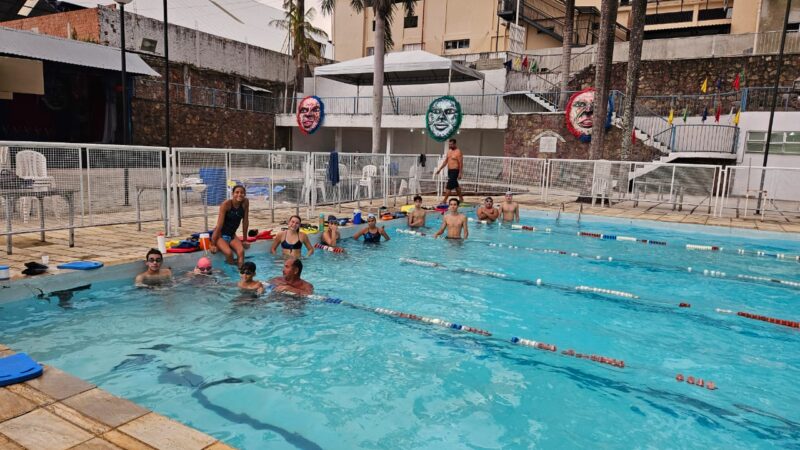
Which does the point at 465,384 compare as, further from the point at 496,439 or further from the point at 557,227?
the point at 557,227

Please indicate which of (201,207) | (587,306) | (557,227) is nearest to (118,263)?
(201,207)

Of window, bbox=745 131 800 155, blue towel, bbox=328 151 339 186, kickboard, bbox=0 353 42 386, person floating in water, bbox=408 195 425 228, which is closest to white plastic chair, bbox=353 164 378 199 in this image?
blue towel, bbox=328 151 339 186

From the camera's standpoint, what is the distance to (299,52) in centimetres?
3042

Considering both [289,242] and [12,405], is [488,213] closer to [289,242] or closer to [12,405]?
[289,242]

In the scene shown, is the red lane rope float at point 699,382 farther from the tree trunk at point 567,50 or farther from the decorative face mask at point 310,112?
the decorative face mask at point 310,112

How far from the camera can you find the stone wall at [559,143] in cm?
2014

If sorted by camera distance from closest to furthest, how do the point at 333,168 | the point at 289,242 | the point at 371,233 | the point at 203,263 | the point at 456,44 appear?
1. the point at 203,263
2. the point at 289,242
3. the point at 371,233
4. the point at 333,168
5. the point at 456,44

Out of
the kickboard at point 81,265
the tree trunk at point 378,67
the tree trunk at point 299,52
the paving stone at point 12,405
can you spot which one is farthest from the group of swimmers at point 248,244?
the tree trunk at point 299,52

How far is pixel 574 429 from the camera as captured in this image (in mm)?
4004

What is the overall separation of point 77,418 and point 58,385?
594 mm

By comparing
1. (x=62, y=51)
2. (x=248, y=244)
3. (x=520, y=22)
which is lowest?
(x=248, y=244)

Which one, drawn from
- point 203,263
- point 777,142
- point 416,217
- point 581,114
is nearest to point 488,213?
point 416,217

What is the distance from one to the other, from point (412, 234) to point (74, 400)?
906 cm

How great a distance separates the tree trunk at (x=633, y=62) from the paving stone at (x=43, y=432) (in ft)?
57.0
